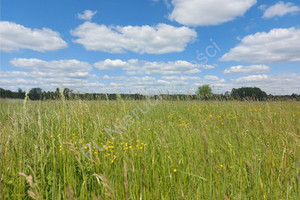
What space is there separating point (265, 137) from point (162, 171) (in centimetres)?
212

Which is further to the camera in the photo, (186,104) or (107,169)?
(186,104)

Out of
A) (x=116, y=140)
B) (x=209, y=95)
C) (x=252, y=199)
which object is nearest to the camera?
(x=252, y=199)

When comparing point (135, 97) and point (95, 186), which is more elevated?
point (135, 97)

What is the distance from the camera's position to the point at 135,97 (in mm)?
8852

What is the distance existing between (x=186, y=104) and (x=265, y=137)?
4.50 meters

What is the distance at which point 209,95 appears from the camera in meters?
8.44

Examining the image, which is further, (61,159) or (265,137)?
(265,137)

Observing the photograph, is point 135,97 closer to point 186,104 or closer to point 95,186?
point 186,104

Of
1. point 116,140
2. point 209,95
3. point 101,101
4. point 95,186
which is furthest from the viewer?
point 209,95

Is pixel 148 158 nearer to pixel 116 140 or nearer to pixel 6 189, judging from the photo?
pixel 116 140

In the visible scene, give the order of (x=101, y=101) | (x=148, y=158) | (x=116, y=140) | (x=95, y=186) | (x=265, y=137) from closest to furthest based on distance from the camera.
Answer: (x=95, y=186)
(x=148, y=158)
(x=116, y=140)
(x=265, y=137)
(x=101, y=101)

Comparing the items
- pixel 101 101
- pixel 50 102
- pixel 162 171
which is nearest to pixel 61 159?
pixel 162 171

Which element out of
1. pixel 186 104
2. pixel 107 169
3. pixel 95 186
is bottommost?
pixel 95 186

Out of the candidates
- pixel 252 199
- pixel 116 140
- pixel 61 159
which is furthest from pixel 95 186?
pixel 252 199
